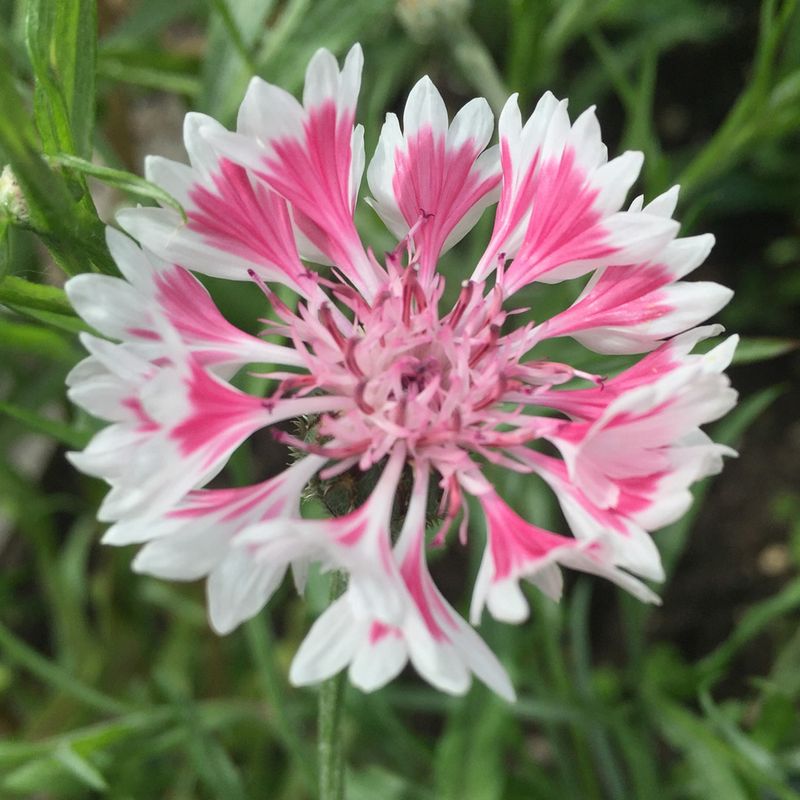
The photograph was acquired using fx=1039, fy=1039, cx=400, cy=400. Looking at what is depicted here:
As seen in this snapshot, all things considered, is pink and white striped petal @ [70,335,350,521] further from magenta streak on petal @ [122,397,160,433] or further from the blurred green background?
the blurred green background

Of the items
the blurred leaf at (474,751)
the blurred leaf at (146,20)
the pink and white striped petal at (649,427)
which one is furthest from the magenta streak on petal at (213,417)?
the blurred leaf at (146,20)

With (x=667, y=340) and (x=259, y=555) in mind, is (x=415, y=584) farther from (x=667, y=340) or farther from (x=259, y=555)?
(x=667, y=340)

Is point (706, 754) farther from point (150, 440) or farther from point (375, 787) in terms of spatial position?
point (150, 440)

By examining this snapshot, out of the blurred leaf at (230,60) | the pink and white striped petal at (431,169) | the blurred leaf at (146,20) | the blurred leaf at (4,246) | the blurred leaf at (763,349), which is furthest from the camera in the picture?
the blurred leaf at (146,20)

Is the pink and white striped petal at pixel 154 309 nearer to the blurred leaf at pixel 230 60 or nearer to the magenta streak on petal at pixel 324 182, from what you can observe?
the magenta streak on petal at pixel 324 182

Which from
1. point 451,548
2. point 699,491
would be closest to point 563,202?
point 699,491

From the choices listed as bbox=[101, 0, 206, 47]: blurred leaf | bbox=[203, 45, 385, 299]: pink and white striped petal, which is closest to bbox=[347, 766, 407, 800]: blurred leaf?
bbox=[203, 45, 385, 299]: pink and white striped petal
